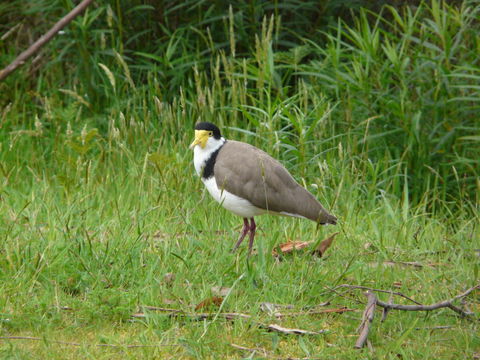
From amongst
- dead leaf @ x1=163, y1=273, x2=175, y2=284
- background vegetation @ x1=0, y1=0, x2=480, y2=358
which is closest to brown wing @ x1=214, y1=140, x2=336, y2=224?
background vegetation @ x1=0, y1=0, x2=480, y2=358

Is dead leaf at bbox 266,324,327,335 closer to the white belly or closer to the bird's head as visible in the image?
the white belly

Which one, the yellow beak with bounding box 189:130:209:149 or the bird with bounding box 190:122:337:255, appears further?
the yellow beak with bounding box 189:130:209:149

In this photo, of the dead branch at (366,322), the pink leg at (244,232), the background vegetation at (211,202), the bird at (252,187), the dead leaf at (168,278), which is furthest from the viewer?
the pink leg at (244,232)

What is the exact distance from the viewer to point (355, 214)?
515cm

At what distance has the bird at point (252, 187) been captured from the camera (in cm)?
451

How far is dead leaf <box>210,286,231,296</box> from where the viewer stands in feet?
12.7

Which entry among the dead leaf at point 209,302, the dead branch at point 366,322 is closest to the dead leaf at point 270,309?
the dead leaf at point 209,302

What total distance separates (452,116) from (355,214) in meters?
1.52

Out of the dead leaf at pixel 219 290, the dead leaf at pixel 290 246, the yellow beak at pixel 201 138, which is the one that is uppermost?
the yellow beak at pixel 201 138

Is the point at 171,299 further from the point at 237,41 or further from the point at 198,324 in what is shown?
the point at 237,41

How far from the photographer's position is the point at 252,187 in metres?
4.52

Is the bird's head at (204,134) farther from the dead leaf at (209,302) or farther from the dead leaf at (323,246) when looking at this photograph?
the dead leaf at (209,302)

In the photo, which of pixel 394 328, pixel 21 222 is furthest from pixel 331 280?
pixel 21 222

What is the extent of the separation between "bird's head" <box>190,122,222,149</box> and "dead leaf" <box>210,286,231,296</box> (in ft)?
3.60
